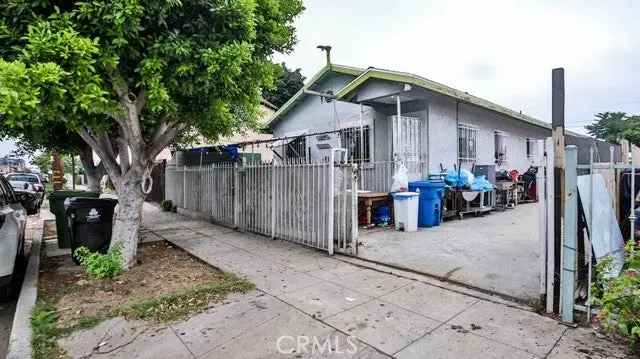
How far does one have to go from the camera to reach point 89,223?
534 centimetres

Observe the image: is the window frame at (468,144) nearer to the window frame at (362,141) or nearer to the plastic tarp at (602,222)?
the window frame at (362,141)

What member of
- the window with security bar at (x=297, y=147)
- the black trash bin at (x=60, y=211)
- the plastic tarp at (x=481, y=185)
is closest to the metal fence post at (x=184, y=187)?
the window with security bar at (x=297, y=147)

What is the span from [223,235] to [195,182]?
11.2ft

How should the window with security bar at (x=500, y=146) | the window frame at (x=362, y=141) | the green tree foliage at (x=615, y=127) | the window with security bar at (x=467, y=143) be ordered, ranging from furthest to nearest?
the green tree foliage at (x=615, y=127) → the window with security bar at (x=500, y=146) → the window with security bar at (x=467, y=143) → the window frame at (x=362, y=141)

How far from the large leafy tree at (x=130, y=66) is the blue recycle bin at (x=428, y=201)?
4.68 metres

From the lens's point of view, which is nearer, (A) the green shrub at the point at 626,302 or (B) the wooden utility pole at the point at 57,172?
(A) the green shrub at the point at 626,302

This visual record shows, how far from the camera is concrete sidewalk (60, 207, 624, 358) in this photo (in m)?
2.62

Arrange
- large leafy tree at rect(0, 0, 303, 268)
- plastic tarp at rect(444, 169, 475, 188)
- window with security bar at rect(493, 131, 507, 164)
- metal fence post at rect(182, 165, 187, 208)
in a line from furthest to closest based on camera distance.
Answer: window with security bar at rect(493, 131, 507, 164) < metal fence post at rect(182, 165, 187, 208) < plastic tarp at rect(444, 169, 475, 188) < large leafy tree at rect(0, 0, 303, 268)

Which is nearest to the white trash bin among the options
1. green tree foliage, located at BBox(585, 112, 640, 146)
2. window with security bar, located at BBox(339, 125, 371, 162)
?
window with security bar, located at BBox(339, 125, 371, 162)

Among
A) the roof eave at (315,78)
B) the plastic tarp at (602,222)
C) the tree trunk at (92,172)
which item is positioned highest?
the roof eave at (315,78)

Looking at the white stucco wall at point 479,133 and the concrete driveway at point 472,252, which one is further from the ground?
the white stucco wall at point 479,133

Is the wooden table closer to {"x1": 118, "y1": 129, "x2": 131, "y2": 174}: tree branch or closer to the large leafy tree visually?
the large leafy tree

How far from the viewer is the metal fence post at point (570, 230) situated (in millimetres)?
2947

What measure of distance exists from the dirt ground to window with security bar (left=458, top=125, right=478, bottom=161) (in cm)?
928
